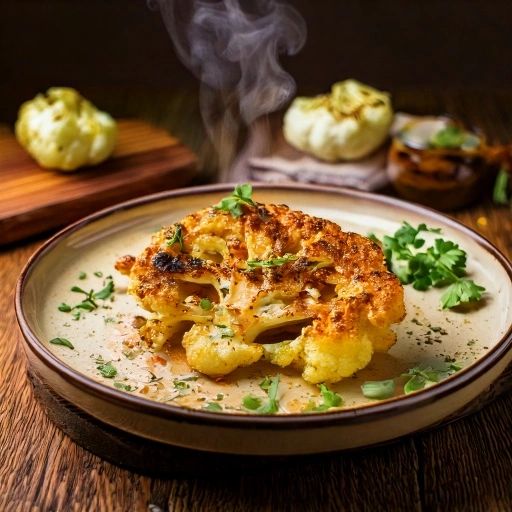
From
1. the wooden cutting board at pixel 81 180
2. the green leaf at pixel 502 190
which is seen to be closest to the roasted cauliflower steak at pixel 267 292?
the wooden cutting board at pixel 81 180

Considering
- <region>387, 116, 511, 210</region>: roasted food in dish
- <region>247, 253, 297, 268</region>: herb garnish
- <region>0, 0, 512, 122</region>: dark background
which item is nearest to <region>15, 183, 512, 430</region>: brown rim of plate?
<region>247, 253, 297, 268</region>: herb garnish

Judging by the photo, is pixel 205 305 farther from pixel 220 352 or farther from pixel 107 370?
pixel 107 370

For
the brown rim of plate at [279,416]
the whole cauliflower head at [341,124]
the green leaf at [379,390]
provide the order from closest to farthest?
the brown rim of plate at [279,416], the green leaf at [379,390], the whole cauliflower head at [341,124]

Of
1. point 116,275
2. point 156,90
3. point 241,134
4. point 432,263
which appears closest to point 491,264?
point 432,263

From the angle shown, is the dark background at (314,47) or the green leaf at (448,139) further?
the dark background at (314,47)

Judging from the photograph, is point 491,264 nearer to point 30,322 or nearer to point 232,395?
point 232,395

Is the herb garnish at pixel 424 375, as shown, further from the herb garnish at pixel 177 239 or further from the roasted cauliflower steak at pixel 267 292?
the herb garnish at pixel 177 239

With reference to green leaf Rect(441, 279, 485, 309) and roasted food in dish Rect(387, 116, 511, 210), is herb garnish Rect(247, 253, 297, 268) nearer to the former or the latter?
green leaf Rect(441, 279, 485, 309)
